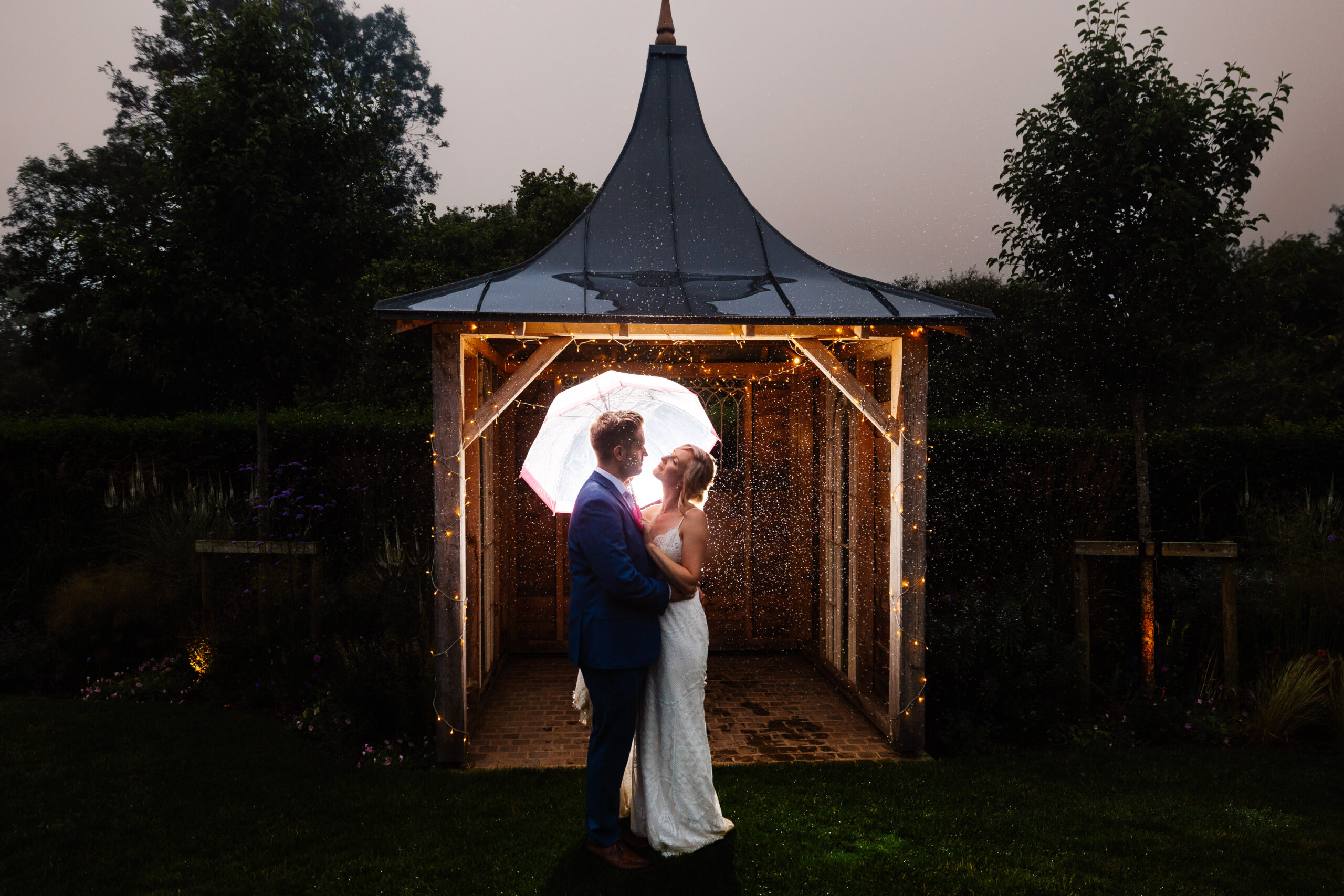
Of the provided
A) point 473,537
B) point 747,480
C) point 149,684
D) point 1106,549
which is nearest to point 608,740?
point 473,537

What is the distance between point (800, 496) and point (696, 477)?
4.02 metres

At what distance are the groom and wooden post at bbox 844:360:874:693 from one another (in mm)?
2766

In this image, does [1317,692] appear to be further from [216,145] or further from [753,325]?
[216,145]

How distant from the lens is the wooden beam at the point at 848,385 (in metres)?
4.39

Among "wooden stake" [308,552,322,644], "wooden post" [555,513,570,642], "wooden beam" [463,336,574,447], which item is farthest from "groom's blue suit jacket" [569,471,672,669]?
"wooden post" [555,513,570,642]

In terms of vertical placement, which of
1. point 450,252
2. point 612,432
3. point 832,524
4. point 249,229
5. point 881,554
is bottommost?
point 881,554

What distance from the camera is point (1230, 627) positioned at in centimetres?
513

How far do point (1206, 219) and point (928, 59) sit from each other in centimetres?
6121

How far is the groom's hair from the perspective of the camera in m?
2.99

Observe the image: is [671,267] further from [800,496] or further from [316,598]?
[316,598]

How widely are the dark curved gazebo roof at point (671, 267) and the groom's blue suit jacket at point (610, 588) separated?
141cm

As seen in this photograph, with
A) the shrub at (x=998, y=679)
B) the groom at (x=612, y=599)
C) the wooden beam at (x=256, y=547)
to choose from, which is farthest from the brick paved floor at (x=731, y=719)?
the wooden beam at (x=256, y=547)

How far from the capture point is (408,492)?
7.27m

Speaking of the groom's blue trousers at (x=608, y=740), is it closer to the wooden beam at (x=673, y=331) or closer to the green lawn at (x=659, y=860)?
the green lawn at (x=659, y=860)
